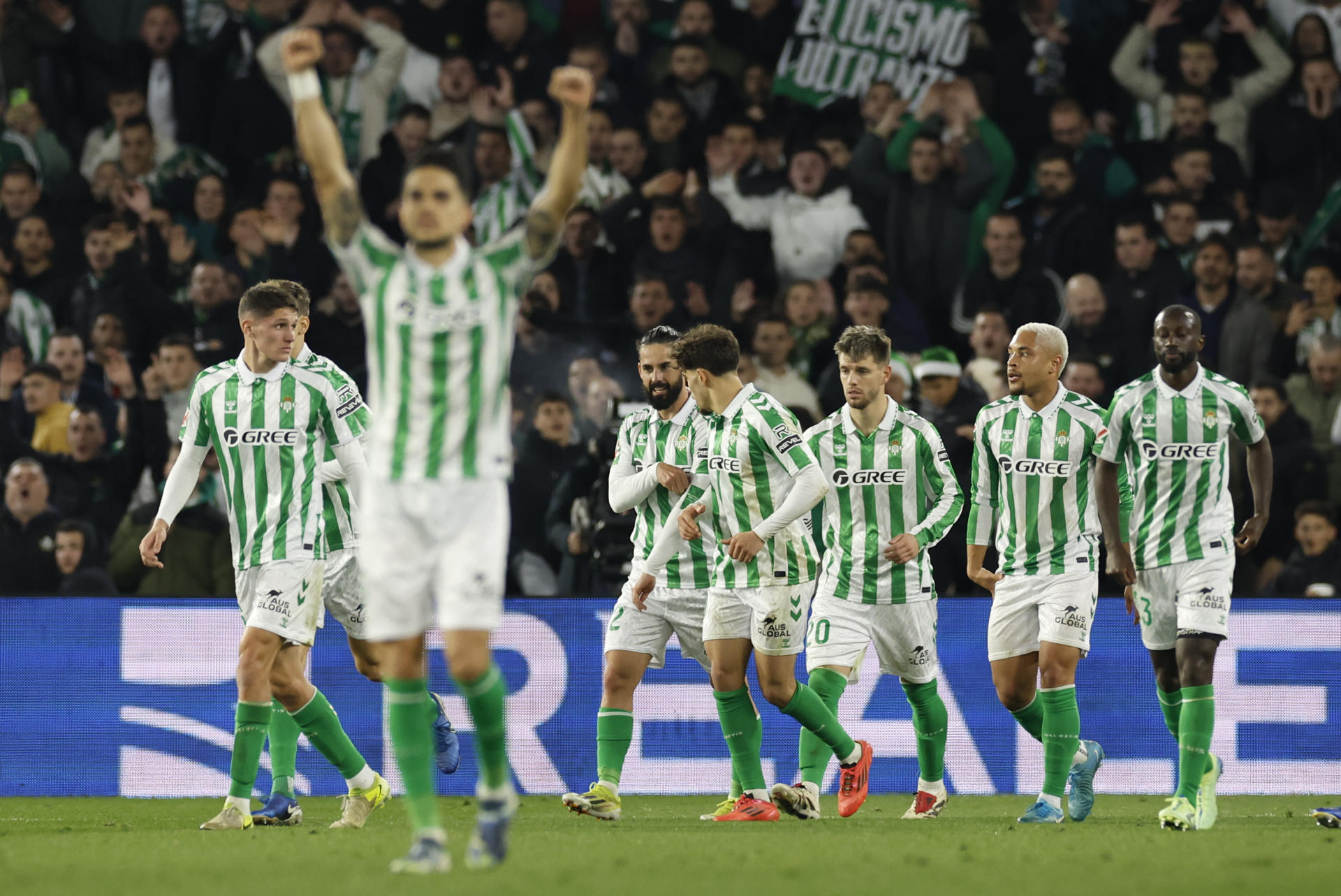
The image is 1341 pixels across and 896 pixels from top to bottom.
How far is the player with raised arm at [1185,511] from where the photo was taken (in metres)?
Result: 7.63

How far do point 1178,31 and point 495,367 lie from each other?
9.63m

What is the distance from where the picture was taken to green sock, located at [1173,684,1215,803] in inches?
297

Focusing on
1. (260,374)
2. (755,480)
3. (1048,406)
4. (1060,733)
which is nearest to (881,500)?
(755,480)

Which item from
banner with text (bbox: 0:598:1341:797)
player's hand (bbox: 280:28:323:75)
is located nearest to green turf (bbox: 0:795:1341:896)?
banner with text (bbox: 0:598:1341:797)

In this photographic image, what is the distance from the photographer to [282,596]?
7570mm

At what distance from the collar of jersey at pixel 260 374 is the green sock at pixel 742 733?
256 centimetres

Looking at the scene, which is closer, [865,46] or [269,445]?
[269,445]

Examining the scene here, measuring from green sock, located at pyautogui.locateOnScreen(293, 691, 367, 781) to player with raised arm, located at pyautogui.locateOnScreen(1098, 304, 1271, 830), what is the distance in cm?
368

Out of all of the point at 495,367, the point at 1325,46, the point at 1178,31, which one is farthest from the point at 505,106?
the point at 495,367

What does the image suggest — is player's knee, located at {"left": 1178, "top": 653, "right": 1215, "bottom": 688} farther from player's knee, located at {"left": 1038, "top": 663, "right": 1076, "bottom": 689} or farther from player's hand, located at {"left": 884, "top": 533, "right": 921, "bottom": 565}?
player's hand, located at {"left": 884, "top": 533, "right": 921, "bottom": 565}

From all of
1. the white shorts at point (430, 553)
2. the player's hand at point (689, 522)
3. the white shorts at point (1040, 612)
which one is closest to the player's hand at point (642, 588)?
the player's hand at point (689, 522)

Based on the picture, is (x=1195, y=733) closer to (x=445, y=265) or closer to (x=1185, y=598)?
(x=1185, y=598)

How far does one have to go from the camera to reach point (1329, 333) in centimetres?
1173

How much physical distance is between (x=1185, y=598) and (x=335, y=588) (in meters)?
4.13
